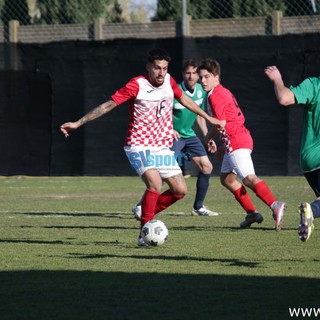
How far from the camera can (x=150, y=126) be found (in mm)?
9375

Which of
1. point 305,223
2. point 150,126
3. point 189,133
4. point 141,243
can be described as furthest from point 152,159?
point 189,133

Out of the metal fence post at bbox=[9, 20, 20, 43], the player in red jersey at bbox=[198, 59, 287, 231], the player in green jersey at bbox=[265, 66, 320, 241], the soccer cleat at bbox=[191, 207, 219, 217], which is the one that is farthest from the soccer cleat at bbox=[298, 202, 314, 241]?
the metal fence post at bbox=[9, 20, 20, 43]

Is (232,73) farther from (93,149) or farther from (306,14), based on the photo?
(93,149)

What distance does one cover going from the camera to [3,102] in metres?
20.2

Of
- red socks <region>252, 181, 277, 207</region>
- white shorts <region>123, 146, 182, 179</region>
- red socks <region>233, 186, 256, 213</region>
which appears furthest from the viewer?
red socks <region>233, 186, 256, 213</region>

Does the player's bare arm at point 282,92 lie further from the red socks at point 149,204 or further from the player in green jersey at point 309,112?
the red socks at point 149,204

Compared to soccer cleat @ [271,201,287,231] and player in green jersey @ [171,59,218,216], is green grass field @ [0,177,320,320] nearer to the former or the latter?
soccer cleat @ [271,201,287,231]

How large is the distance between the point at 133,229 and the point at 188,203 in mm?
3785

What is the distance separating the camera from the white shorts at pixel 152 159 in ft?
30.4

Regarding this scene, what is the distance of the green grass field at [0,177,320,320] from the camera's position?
5895 mm

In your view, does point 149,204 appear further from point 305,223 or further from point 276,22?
point 276,22

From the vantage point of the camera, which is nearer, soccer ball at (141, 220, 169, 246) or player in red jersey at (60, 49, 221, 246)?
soccer ball at (141, 220, 169, 246)

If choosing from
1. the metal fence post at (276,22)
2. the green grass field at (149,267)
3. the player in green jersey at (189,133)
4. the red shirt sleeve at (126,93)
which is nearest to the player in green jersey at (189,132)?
the player in green jersey at (189,133)

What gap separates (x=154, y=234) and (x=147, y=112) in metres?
1.23
